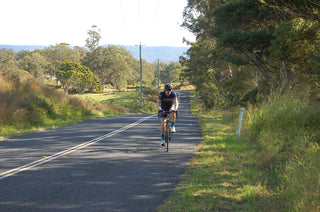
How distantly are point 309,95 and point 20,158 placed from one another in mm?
9624

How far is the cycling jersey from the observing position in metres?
9.14

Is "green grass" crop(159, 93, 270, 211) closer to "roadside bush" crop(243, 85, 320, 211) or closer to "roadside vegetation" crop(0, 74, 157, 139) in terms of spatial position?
"roadside bush" crop(243, 85, 320, 211)

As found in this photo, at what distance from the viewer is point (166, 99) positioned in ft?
30.2

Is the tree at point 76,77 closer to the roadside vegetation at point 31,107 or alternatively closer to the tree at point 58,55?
the tree at point 58,55

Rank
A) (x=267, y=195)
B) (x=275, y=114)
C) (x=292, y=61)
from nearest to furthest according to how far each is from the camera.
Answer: (x=267, y=195) < (x=275, y=114) < (x=292, y=61)

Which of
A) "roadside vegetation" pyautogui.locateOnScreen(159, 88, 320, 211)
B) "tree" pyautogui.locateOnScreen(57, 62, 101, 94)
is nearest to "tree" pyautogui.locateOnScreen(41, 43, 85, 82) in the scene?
"tree" pyautogui.locateOnScreen(57, 62, 101, 94)

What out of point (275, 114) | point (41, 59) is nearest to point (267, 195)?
point (275, 114)

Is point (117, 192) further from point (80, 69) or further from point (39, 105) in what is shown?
point (80, 69)

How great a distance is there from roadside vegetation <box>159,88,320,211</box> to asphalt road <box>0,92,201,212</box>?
53 cm

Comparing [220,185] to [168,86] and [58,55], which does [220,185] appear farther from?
[58,55]

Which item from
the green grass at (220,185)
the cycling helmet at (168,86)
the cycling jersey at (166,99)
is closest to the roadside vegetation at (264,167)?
the green grass at (220,185)

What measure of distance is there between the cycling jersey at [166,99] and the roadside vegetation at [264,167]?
5.77 feet

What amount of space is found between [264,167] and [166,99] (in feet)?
12.3

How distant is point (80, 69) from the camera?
221 ft
